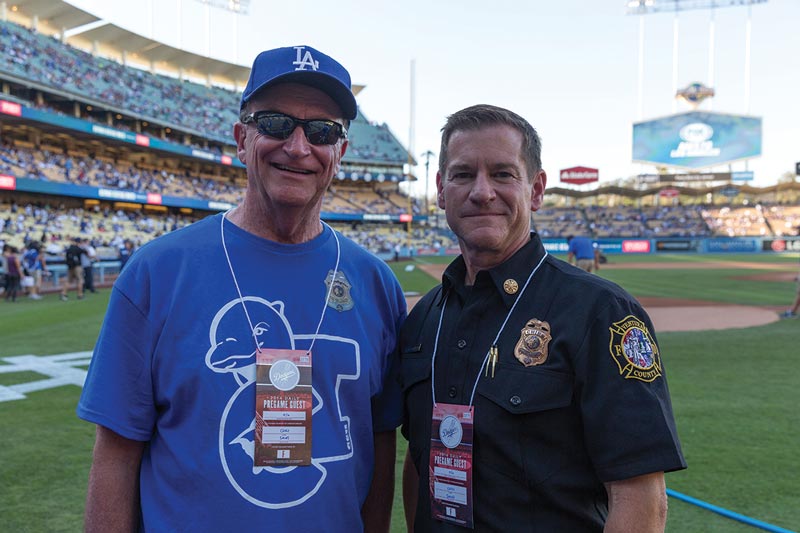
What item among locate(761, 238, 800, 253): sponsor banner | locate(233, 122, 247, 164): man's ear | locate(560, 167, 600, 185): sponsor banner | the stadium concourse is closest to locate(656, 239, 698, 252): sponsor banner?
the stadium concourse

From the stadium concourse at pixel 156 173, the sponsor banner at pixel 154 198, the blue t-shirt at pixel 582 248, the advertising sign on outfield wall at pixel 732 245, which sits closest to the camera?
the blue t-shirt at pixel 582 248

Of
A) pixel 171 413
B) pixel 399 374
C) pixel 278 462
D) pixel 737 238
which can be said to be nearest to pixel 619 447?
pixel 399 374

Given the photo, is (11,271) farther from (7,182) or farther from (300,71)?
(7,182)

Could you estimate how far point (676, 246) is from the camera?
55.3m

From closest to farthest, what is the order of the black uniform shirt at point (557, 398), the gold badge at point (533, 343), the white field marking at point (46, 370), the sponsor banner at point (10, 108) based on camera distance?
the black uniform shirt at point (557, 398)
the gold badge at point (533, 343)
the white field marking at point (46, 370)
the sponsor banner at point (10, 108)

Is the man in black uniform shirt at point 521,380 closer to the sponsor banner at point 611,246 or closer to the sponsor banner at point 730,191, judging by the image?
the sponsor banner at point 611,246

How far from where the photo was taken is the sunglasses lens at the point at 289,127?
7.16ft

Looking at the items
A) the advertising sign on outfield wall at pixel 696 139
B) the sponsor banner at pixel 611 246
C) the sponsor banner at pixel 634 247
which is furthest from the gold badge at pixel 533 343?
the advertising sign on outfield wall at pixel 696 139

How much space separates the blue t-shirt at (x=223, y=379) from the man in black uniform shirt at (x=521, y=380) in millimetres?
307

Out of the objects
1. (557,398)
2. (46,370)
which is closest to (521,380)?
(557,398)

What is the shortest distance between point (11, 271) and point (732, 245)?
57009 millimetres

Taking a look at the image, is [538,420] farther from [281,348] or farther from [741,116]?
[741,116]

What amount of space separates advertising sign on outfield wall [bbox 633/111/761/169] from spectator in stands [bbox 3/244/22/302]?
65940 millimetres

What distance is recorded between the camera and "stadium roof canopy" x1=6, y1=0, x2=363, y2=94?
53.0m
